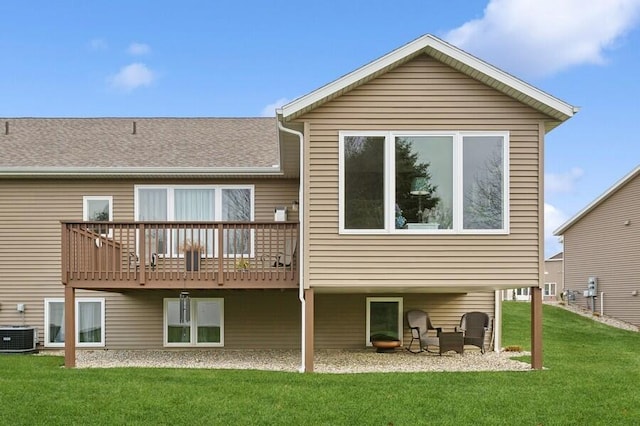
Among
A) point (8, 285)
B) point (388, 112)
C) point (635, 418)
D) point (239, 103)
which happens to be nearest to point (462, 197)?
point (388, 112)

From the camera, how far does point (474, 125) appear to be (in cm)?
1132

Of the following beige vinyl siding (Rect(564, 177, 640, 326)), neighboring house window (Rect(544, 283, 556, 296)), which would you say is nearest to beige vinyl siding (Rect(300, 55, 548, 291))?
beige vinyl siding (Rect(564, 177, 640, 326))

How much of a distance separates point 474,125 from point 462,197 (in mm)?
1225

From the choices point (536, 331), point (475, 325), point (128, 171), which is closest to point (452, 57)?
point (536, 331)

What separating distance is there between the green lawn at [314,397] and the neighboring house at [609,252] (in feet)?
35.4

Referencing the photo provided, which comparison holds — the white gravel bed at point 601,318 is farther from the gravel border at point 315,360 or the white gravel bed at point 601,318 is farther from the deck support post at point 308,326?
the deck support post at point 308,326

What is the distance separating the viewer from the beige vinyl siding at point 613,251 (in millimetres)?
21375

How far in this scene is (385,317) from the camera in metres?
15.0

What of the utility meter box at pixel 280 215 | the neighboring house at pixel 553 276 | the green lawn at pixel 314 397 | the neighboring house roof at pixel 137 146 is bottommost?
the neighboring house at pixel 553 276

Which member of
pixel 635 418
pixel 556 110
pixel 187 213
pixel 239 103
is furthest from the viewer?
pixel 239 103

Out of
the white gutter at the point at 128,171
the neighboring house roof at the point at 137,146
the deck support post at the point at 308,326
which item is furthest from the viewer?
the neighboring house roof at the point at 137,146

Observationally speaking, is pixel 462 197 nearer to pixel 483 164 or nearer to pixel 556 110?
pixel 483 164

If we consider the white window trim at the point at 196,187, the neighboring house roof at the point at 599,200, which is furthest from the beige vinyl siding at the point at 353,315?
the neighboring house roof at the point at 599,200

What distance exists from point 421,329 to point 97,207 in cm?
749
